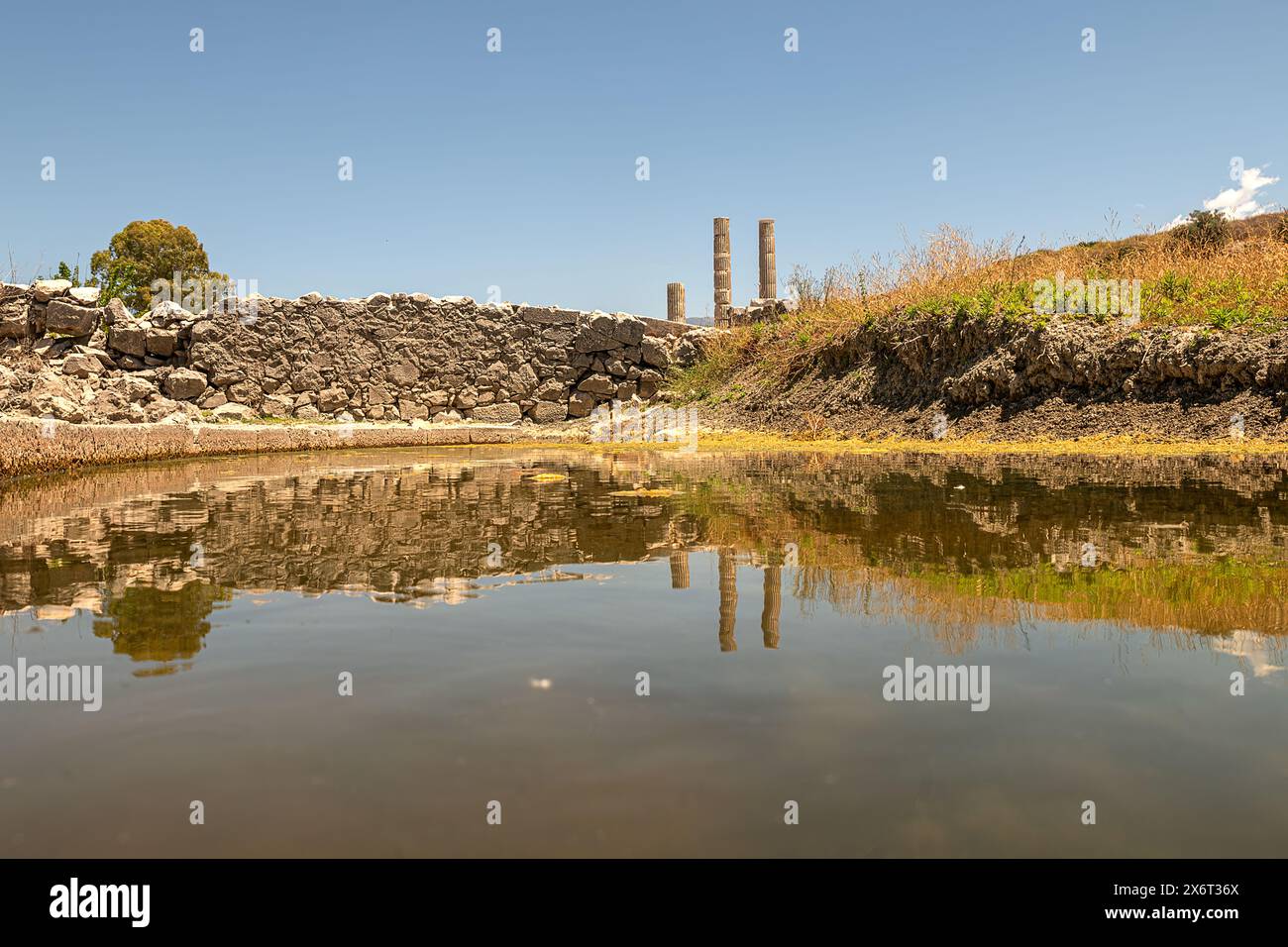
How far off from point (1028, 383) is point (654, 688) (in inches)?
438

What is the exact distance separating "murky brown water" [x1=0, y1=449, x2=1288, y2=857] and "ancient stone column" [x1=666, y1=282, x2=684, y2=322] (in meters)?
15.2

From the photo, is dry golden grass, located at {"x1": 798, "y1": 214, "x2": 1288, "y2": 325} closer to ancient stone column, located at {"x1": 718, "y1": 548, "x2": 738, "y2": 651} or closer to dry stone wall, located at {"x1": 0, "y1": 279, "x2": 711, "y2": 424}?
dry stone wall, located at {"x1": 0, "y1": 279, "x2": 711, "y2": 424}

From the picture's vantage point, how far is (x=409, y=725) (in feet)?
6.45

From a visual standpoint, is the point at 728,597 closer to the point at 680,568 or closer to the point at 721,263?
the point at 680,568

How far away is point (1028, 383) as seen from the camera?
11.8m

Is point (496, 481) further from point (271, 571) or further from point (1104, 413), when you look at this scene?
point (1104, 413)

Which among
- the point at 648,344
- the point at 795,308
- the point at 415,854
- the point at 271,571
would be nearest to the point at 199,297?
the point at 648,344

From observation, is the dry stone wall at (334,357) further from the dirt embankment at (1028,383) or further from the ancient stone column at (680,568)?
the ancient stone column at (680,568)

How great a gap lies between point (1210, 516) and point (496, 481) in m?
5.49

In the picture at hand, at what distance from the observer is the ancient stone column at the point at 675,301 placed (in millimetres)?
19703

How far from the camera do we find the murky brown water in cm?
151

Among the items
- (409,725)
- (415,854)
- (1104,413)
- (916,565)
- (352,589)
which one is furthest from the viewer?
(1104,413)
